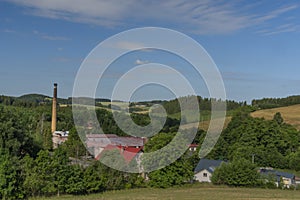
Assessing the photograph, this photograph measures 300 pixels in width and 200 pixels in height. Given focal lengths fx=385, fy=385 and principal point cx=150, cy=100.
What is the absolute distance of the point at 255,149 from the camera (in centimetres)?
4522

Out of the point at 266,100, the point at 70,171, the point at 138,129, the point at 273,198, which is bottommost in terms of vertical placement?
the point at 273,198

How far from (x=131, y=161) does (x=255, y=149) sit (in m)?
21.9

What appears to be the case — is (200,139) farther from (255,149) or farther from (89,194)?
(89,194)

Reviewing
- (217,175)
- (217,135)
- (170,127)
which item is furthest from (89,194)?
(217,135)

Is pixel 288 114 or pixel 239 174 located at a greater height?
pixel 288 114

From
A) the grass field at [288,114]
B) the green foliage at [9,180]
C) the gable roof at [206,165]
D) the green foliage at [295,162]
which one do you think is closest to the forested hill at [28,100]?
the grass field at [288,114]

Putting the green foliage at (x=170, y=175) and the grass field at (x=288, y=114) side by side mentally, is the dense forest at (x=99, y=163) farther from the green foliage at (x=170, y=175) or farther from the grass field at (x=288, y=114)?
the grass field at (x=288, y=114)

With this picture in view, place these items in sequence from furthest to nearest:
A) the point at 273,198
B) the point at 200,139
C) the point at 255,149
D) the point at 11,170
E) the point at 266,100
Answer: the point at 266,100, the point at 200,139, the point at 255,149, the point at 273,198, the point at 11,170

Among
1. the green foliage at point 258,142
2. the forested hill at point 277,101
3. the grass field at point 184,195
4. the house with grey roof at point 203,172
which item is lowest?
the grass field at point 184,195

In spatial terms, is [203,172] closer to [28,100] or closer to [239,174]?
[239,174]

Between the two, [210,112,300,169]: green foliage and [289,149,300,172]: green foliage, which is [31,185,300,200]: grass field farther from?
[289,149,300,172]: green foliage

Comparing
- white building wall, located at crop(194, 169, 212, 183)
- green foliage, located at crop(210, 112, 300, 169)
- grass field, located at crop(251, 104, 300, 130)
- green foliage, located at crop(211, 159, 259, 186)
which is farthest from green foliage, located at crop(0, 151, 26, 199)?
grass field, located at crop(251, 104, 300, 130)

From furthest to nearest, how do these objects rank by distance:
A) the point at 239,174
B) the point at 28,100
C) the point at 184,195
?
the point at 28,100 → the point at 239,174 → the point at 184,195

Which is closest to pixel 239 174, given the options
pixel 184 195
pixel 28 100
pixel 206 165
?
pixel 184 195
